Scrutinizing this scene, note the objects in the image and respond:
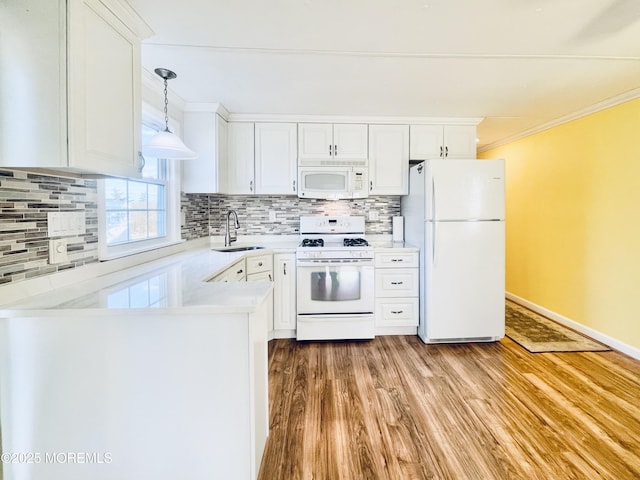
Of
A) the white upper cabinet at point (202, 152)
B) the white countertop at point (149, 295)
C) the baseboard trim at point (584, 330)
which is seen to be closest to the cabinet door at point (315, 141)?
the white upper cabinet at point (202, 152)

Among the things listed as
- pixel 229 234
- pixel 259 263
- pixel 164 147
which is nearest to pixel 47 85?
pixel 164 147

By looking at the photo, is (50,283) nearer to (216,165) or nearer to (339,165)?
(216,165)

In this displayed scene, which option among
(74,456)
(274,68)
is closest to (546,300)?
(274,68)

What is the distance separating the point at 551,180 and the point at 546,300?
138 centimetres

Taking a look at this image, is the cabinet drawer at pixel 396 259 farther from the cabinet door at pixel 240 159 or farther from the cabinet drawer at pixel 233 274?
the cabinet door at pixel 240 159

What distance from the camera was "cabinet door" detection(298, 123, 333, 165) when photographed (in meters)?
3.24

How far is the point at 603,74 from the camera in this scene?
2.28 metres

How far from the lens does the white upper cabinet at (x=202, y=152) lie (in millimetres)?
2854

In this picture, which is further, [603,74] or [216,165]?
[216,165]

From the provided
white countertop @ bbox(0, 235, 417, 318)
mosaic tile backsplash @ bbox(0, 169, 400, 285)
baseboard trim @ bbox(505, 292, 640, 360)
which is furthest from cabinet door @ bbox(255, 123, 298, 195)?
baseboard trim @ bbox(505, 292, 640, 360)

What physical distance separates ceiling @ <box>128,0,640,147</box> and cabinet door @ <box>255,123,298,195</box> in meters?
0.31

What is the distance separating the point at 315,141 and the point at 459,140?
1.55m

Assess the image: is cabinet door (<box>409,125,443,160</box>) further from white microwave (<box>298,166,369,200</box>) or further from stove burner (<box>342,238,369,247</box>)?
stove burner (<box>342,238,369,247</box>)

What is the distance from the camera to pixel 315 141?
10.7ft
